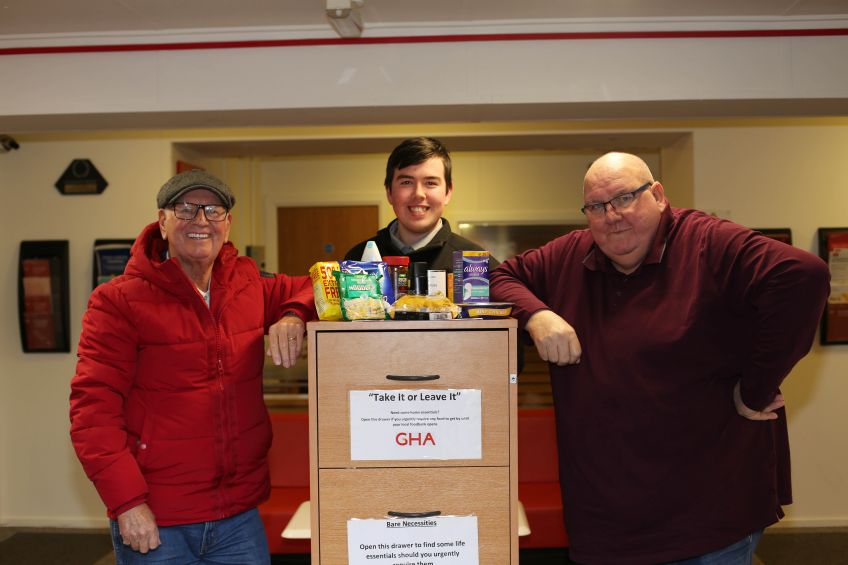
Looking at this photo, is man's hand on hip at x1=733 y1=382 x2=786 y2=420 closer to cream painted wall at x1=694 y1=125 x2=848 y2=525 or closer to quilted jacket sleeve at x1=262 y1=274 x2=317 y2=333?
quilted jacket sleeve at x1=262 y1=274 x2=317 y2=333

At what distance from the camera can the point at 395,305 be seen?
1.48 meters

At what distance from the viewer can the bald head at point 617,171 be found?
1.66 m

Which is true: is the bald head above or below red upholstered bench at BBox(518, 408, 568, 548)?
above

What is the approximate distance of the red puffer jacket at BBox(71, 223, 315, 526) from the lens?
5.49ft

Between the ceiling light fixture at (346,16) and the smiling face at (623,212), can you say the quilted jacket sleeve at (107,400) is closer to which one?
the smiling face at (623,212)

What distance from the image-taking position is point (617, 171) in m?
1.67

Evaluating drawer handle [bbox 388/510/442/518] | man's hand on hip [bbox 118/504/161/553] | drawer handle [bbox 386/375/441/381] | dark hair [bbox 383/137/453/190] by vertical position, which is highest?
dark hair [bbox 383/137/453/190]

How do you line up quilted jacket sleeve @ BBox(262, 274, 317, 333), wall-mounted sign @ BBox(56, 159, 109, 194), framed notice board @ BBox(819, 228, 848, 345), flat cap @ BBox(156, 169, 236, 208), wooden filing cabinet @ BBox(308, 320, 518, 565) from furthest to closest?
wall-mounted sign @ BBox(56, 159, 109, 194), framed notice board @ BBox(819, 228, 848, 345), quilted jacket sleeve @ BBox(262, 274, 317, 333), flat cap @ BBox(156, 169, 236, 208), wooden filing cabinet @ BBox(308, 320, 518, 565)

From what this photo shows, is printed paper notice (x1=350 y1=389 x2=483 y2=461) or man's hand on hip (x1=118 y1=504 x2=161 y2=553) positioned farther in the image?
man's hand on hip (x1=118 y1=504 x2=161 y2=553)

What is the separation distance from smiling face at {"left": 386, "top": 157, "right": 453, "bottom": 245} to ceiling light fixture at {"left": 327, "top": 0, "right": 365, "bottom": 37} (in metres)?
0.91

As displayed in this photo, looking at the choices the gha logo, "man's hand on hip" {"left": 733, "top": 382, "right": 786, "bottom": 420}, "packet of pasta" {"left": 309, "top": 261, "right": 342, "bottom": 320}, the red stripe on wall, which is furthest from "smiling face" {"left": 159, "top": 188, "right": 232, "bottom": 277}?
the red stripe on wall

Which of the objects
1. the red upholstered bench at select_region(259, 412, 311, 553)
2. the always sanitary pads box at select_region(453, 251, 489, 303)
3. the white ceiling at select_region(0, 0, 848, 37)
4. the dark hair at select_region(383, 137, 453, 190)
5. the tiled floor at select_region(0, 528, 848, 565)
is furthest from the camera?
the tiled floor at select_region(0, 528, 848, 565)

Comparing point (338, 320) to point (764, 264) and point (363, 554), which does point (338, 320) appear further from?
point (764, 264)

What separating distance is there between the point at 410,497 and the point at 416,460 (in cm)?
8
